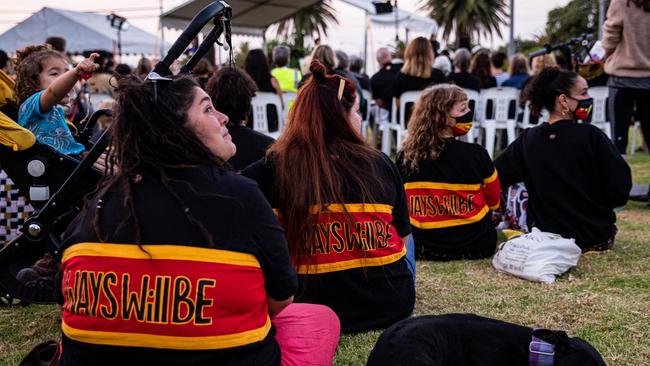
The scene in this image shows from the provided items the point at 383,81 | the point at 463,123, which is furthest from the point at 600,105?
the point at 463,123

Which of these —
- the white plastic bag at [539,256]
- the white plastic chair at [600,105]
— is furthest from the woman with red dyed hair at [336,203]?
the white plastic chair at [600,105]

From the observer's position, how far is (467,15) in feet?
164

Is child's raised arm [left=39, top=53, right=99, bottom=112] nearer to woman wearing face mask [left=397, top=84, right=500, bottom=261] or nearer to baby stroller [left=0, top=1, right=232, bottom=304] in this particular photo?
baby stroller [left=0, top=1, right=232, bottom=304]

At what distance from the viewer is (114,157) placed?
2.12 meters

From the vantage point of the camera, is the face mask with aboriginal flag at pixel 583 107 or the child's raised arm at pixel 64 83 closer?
the child's raised arm at pixel 64 83

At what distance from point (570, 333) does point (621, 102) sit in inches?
145

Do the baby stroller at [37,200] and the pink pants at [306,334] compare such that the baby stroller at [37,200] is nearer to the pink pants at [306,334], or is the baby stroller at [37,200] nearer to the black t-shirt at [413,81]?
the pink pants at [306,334]

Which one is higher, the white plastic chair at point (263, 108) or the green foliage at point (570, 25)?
the green foliage at point (570, 25)

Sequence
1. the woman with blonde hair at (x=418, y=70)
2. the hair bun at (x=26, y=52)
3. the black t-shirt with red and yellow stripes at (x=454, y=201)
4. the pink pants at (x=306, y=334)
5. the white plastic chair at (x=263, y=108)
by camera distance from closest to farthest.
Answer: the pink pants at (x=306, y=334) < the hair bun at (x=26, y=52) < the black t-shirt with red and yellow stripes at (x=454, y=201) < the white plastic chair at (x=263, y=108) < the woman with blonde hair at (x=418, y=70)

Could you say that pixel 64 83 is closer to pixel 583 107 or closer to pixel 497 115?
pixel 583 107

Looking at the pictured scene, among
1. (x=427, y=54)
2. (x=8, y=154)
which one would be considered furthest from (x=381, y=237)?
(x=427, y=54)

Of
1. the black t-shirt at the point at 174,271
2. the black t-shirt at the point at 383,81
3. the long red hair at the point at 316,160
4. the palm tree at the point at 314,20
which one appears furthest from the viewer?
the palm tree at the point at 314,20

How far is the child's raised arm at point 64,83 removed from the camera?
10.2ft

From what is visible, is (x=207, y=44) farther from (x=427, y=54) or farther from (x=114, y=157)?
(x=427, y=54)
